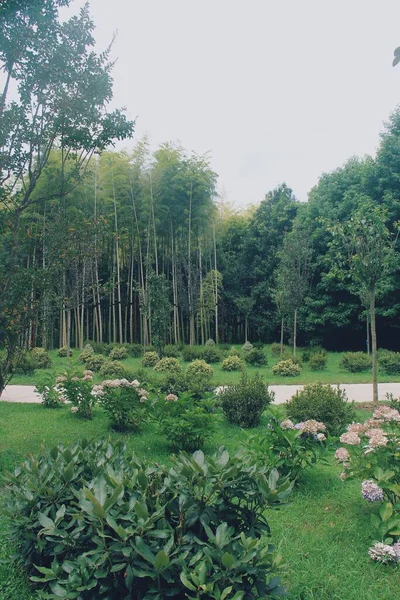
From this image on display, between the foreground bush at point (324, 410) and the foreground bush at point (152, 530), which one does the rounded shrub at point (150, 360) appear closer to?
the foreground bush at point (324, 410)

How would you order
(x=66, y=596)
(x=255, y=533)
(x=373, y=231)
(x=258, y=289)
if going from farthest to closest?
(x=258, y=289)
(x=373, y=231)
(x=255, y=533)
(x=66, y=596)

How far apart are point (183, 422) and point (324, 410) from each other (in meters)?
1.49

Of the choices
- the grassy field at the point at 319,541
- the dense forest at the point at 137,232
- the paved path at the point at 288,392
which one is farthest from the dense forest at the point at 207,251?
the grassy field at the point at 319,541

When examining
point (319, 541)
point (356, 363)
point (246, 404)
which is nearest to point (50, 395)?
point (246, 404)

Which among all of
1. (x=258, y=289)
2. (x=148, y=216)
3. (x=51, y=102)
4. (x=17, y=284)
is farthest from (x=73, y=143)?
(x=258, y=289)

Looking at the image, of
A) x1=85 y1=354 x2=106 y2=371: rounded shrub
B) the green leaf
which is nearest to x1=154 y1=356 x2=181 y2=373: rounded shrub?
x1=85 y1=354 x2=106 y2=371: rounded shrub

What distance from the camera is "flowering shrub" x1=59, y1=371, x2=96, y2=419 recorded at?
214 inches

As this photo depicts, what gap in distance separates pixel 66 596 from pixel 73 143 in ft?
12.3

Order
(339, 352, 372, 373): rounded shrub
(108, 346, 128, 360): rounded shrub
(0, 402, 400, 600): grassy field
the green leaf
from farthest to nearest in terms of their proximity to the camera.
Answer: (108, 346, 128, 360): rounded shrub < (339, 352, 372, 373): rounded shrub < (0, 402, 400, 600): grassy field < the green leaf

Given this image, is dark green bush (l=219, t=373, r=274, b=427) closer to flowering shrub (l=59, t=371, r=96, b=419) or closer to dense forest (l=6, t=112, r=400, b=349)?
flowering shrub (l=59, t=371, r=96, b=419)

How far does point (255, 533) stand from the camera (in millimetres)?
1776

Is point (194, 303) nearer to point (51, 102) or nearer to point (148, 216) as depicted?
point (148, 216)

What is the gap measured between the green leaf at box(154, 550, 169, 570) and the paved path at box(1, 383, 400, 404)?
565 centimetres

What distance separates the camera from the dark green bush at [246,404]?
5.25m
